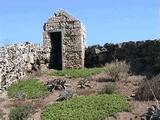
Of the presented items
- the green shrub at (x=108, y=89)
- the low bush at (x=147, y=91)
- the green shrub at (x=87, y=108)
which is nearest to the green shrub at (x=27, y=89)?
the green shrub at (x=87, y=108)

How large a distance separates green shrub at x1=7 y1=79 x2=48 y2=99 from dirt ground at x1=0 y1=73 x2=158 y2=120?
36 cm

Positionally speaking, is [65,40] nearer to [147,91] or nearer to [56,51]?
[56,51]

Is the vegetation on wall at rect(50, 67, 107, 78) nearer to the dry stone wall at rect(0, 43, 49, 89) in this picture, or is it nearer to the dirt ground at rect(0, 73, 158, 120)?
the dirt ground at rect(0, 73, 158, 120)

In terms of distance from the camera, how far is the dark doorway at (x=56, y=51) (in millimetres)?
25719

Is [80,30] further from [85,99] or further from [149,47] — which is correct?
[85,99]

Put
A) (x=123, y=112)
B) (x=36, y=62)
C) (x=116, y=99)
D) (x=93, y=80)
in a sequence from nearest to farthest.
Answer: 1. (x=123, y=112)
2. (x=116, y=99)
3. (x=93, y=80)
4. (x=36, y=62)

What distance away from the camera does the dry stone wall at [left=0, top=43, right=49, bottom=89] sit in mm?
20312

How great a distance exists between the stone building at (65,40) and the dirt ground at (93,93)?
2883mm

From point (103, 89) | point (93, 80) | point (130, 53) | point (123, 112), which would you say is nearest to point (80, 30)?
point (130, 53)

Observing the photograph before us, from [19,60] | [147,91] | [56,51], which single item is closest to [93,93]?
[147,91]

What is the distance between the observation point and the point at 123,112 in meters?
15.5

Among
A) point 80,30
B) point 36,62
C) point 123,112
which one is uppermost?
point 80,30

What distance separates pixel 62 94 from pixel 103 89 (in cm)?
177

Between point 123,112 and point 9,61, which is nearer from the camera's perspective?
point 123,112
